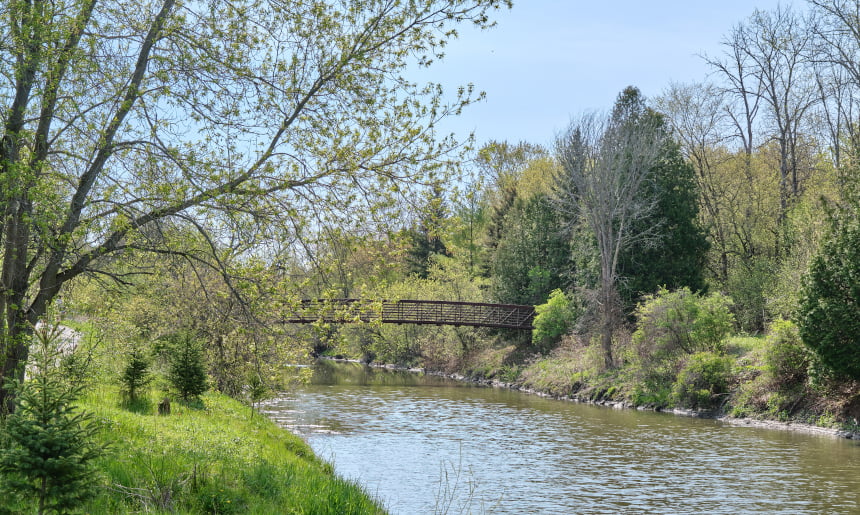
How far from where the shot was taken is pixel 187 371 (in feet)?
54.5

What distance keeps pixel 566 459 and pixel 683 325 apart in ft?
39.4

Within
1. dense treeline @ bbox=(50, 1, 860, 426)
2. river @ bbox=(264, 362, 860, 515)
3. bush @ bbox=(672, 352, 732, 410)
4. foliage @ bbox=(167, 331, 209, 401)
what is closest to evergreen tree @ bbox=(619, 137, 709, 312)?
dense treeline @ bbox=(50, 1, 860, 426)

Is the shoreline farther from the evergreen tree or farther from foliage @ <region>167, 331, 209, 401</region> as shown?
foliage @ <region>167, 331, 209, 401</region>

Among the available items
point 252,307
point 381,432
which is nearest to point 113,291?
point 252,307

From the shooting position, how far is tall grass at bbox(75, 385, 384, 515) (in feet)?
26.1

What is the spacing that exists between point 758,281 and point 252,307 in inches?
1081

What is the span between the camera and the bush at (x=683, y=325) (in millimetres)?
27750

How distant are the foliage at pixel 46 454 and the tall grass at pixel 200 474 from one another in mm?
570

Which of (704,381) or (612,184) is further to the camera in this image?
(612,184)

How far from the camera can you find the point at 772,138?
37344 mm

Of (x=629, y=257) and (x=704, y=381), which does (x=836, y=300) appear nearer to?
(x=704, y=381)

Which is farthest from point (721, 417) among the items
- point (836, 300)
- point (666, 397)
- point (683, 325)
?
point (836, 300)

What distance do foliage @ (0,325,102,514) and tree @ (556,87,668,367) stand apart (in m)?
28.8

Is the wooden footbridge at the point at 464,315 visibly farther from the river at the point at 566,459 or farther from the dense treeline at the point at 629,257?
the river at the point at 566,459
